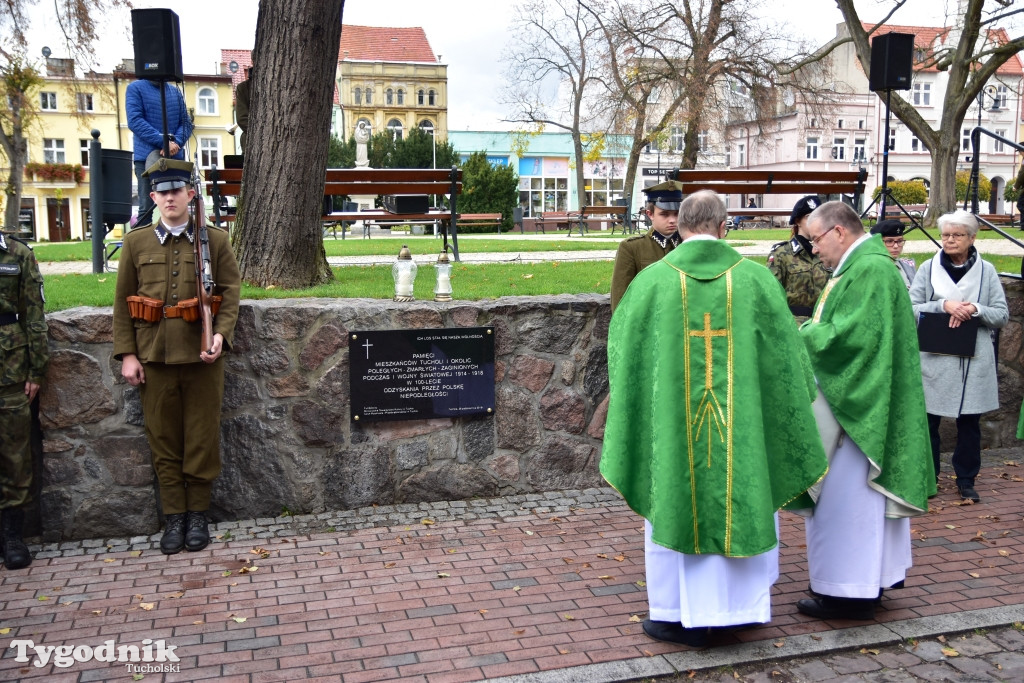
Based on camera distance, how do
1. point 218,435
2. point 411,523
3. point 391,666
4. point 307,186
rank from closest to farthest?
point 391,666 < point 218,435 < point 411,523 < point 307,186

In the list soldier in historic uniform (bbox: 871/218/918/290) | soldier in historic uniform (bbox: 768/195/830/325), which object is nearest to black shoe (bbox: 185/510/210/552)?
soldier in historic uniform (bbox: 768/195/830/325)

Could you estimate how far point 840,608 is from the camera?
4.80 meters

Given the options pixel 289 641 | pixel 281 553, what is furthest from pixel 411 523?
pixel 289 641

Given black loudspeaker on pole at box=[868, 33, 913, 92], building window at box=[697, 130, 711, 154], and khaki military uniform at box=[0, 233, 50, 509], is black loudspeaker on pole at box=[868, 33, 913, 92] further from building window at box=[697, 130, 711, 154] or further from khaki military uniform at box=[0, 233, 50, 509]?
building window at box=[697, 130, 711, 154]

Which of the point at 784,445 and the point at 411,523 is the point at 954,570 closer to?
the point at 784,445

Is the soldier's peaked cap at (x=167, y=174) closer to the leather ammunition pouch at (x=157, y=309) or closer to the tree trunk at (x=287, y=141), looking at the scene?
the leather ammunition pouch at (x=157, y=309)

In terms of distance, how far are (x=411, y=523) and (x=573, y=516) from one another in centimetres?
108

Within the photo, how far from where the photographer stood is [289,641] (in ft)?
14.9

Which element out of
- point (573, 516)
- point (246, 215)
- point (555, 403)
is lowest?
point (573, 516)

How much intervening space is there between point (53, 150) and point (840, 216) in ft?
227

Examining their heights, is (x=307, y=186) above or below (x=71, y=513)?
above

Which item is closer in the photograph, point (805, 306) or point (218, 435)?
point (218, 435)

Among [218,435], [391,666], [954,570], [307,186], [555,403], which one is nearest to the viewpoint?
[391,666]

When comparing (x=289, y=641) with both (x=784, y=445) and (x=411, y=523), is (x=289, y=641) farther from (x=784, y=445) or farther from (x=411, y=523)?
(x=784, y=445)
